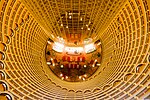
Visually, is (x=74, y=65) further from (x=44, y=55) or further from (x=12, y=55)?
(x=12, y=55)

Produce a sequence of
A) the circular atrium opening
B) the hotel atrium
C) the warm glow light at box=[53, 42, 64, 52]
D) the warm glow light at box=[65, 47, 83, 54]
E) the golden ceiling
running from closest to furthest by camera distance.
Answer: the hotel atrium
the golden ceiling
the circular atrium opening
the warm glow light at box=[53, 42, 64, 52]
the warm glow light at box=[65, 47, 83, 54]

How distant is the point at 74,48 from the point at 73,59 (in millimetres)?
2556

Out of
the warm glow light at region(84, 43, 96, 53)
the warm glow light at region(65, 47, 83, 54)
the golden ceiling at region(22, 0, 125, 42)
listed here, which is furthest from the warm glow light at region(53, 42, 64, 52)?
the warm glow light at region(84, 43, 96, 53)

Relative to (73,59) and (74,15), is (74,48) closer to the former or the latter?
(73,59)

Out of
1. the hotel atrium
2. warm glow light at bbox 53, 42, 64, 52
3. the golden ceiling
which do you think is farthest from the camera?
warm glow light at bbox 53, 42, 64, 52

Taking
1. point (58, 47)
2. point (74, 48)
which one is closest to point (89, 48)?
point (74, 48)

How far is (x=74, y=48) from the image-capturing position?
46.7m

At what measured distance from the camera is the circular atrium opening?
42.4 meters

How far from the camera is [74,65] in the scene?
44.3 meters

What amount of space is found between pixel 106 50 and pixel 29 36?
48.2ft

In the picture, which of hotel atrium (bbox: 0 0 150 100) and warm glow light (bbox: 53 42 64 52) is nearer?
hotel atrium (bbox: 0 0 150 100)

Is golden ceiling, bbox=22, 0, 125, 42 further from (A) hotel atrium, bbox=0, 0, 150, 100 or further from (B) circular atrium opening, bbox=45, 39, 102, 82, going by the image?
(B) circular atrium opening, bbox=45, 39, 102, 82

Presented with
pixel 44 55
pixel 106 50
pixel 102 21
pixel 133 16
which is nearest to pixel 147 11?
pixel 133 16

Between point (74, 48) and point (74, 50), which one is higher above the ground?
point (74, 48)
